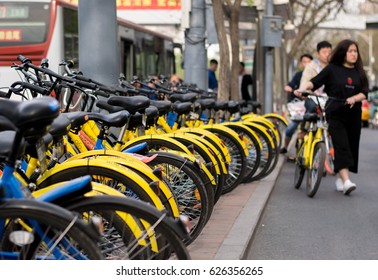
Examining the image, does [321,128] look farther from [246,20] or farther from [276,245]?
[246,20]

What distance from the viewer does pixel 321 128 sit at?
34.4ft

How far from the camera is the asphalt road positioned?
6668mm

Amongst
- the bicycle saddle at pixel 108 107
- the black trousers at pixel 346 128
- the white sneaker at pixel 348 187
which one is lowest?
the white sneaker at pixel 348 187

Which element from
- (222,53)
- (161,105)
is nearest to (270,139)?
(161,105)

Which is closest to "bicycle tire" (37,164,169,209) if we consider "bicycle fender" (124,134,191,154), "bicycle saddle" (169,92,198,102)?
"bicycle fender" (124,134,191,154)

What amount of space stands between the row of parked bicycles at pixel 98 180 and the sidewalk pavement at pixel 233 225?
244 mm

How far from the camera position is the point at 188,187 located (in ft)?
20.1

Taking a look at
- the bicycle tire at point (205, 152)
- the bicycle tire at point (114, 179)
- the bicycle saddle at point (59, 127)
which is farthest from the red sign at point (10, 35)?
the bicycle tire at point (114, 179)

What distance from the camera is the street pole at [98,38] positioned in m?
8.00

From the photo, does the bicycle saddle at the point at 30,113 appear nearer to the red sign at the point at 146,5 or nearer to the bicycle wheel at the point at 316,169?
the bicycle wheel at the point at 316,169

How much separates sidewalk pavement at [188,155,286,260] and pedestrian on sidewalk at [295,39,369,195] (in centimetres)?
93
